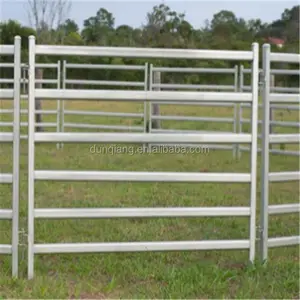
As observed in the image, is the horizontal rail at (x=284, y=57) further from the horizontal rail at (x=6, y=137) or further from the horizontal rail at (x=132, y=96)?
the horizontal rail at (x=6, y=137)

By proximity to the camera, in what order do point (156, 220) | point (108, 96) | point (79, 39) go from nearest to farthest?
point (108, 96) < point (156, 220) < point (79, 39)

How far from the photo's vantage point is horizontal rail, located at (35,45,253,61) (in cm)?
380

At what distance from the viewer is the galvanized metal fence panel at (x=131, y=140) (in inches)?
150

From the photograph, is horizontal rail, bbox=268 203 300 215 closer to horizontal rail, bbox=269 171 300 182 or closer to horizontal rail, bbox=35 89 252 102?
horizontal rail, bbox=269 171 300 182

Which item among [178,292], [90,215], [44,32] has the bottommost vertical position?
[178,292]

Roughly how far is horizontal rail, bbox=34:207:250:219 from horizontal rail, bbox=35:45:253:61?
3.44 feet

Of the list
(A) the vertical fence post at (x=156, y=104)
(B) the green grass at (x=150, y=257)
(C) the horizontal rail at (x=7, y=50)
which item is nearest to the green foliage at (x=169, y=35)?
(A) the vertical fence post at (x=156, y=104)

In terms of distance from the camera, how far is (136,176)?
12.9 feet

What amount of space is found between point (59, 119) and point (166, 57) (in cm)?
774

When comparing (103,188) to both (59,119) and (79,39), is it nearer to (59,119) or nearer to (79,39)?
(59,119)

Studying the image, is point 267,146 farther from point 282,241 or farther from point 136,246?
point 136,246

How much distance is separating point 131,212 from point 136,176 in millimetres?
249

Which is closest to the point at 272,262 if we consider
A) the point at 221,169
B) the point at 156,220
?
the point at 156,220

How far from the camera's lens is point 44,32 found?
57.7ft
